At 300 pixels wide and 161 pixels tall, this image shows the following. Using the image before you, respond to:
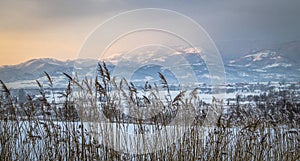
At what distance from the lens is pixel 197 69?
10.2 feet

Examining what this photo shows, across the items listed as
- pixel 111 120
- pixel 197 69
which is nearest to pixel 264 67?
pixel 197 69

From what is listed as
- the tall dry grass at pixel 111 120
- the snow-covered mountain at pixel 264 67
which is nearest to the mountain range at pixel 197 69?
the snow-covered mountain at pixel 264 67

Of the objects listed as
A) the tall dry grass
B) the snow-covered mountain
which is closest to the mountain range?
the snow-covered mountain

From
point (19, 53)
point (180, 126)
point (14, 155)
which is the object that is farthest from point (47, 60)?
point (180, 126)

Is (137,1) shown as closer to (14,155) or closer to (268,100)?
(268,100)

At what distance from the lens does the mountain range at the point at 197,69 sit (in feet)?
9.83

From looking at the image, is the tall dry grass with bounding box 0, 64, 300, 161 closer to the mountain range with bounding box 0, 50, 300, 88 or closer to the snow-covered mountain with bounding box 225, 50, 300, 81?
the mountain range with bounding box 0, 50, 300, 88

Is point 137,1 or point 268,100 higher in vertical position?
point 137,1

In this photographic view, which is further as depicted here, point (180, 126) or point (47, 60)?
point (47, 60)

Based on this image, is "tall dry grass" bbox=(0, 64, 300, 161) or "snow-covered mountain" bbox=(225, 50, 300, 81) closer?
"tall dry grass" bbox=(0, 64, 300, 161)

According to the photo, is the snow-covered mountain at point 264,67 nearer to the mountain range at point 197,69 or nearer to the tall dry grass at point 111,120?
the mountain range at point 197,69

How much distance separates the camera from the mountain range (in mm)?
2996

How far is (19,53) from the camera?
208 inches

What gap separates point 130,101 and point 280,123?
1679 millimetres
